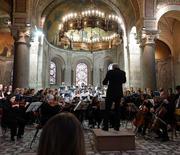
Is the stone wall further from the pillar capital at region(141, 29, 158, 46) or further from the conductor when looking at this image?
the conductor

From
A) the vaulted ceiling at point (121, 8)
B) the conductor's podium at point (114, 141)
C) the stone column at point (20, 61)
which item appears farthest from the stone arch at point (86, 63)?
the conductor's podium at point (114, 141)

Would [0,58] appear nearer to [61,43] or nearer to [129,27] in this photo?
[61,43]

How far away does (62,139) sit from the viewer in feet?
4.18

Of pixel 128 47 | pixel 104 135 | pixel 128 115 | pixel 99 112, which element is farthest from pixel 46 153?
pixel 128 47

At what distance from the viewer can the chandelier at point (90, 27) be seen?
21.5 metres

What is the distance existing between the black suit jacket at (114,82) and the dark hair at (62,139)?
5.36m

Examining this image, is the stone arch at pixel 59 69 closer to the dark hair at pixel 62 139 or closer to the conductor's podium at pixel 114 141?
the conductor's podium at pixel 114 141

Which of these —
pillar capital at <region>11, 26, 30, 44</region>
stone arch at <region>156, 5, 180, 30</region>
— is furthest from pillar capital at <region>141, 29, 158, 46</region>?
pillar capital at <region>11, 26, 30, 44</region>

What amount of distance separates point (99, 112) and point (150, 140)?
10.6ft

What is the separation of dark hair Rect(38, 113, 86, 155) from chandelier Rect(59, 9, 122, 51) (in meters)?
20.2

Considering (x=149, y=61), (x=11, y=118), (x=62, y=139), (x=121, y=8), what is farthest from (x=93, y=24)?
(x=62, y=139)

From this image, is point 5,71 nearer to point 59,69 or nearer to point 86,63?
point 59,69

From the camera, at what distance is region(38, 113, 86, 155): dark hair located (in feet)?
4.13

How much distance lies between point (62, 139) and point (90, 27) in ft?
72.3
